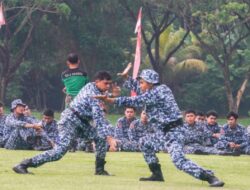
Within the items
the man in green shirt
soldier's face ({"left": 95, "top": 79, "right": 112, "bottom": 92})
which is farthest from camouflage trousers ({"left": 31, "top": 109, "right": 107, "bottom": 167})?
the man in green shirt

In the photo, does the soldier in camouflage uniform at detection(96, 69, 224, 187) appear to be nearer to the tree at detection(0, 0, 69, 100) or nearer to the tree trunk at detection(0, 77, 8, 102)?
the tree at detection(0, 0, 69, 100)

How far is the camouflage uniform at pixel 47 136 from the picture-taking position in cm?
2072

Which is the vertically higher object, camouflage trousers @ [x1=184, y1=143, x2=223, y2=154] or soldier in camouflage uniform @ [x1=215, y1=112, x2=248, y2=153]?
soldier in camouflage uniform @ [x1=215, y1=112, x2=248, y2=153]

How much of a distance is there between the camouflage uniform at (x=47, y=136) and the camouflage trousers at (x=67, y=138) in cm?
688

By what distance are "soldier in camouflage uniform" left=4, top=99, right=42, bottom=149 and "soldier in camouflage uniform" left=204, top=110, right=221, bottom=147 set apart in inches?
147

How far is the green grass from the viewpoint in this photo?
480 inches

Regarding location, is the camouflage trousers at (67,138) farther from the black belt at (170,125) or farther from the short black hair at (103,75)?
the black belt at (170,125)

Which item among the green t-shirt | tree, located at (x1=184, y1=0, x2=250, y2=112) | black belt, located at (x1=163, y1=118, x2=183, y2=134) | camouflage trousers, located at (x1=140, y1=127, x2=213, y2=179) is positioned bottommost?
camouflage trousers, located at (x1=140, y1=127, x2=213, y2=179)

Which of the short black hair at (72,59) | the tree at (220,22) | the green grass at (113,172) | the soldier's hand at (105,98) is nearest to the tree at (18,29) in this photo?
the tree at (220,22)

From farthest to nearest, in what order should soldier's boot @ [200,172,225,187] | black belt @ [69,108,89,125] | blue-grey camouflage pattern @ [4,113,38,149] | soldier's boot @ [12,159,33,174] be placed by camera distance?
blue-grey camouflage pattern @ [4,113,38,149] < black belt @ [69,108,89,125] < soldier's boot @ [12,159,33,174] < soldier's boot @ [200,172,225,187]

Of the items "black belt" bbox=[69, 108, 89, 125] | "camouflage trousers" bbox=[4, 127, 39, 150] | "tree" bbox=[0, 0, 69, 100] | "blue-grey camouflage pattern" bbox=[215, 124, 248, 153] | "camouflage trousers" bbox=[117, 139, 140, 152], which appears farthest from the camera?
"tree" bbox=[0, 0, 69, 100]

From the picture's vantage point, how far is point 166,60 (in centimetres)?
4284

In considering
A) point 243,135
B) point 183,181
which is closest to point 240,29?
point 243,135

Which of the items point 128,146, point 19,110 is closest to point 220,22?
point 128,146
